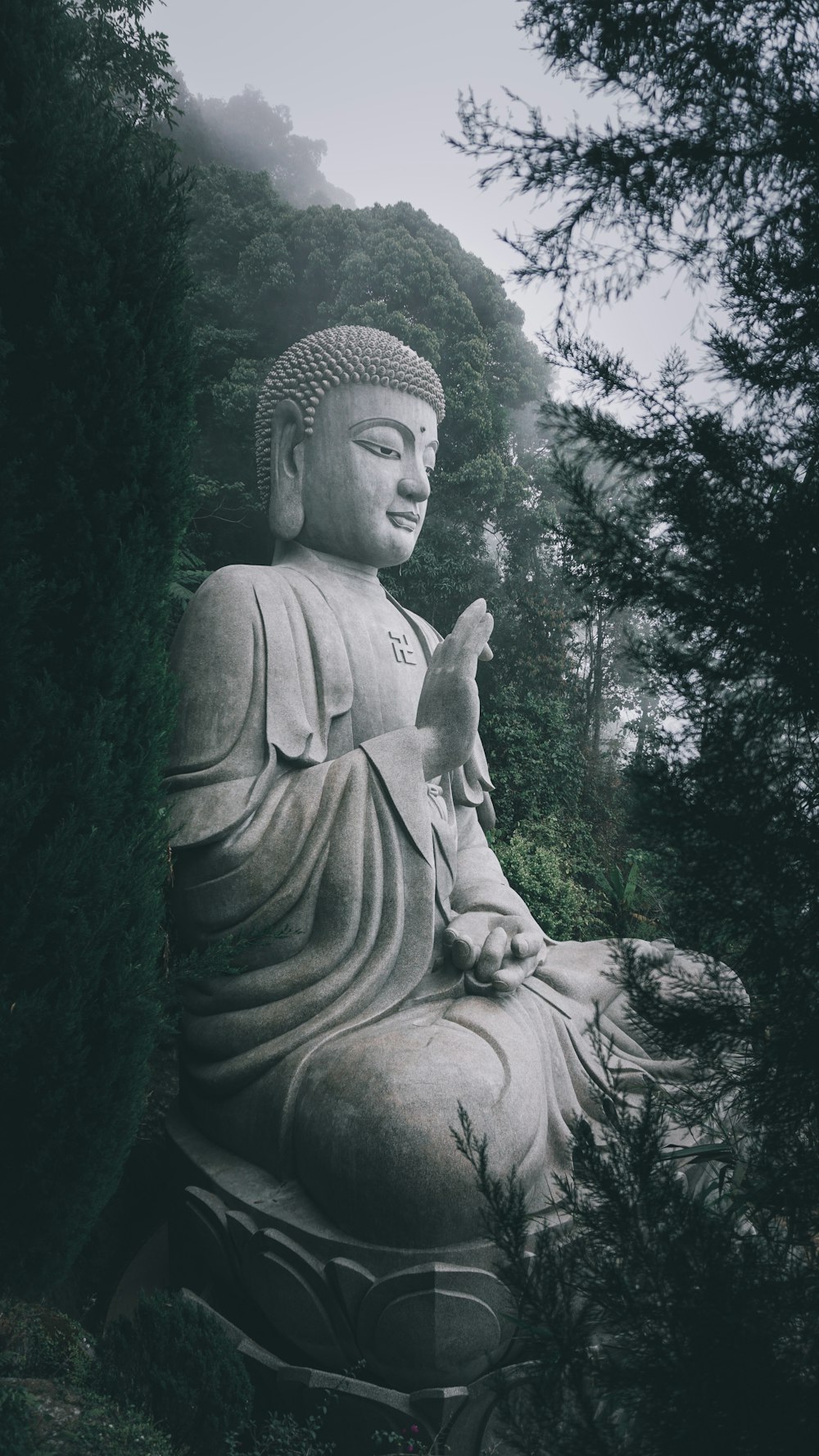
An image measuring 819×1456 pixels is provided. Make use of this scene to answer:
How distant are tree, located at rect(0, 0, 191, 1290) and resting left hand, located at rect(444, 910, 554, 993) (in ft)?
3.26

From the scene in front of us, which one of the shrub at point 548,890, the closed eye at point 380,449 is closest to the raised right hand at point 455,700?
the closed eye at point 380,449

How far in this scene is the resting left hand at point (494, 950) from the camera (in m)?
3.41

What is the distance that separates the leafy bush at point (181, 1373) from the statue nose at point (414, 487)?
306 cm

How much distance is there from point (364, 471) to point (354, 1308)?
3029 millimetres

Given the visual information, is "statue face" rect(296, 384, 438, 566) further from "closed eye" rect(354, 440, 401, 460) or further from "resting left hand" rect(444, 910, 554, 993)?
"resting left hand" rect(444, 910, 554, 993)

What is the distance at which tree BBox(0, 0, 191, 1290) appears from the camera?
2670 mm

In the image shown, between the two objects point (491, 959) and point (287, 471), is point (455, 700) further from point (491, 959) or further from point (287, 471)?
point (287, 471)

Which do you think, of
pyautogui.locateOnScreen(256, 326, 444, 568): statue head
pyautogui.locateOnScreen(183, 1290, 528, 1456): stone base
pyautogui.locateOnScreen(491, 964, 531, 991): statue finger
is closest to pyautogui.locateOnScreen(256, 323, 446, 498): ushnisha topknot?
pyautogui.locateOnScreen(256, 326, 444, 568): statue head

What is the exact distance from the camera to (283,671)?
151 inches

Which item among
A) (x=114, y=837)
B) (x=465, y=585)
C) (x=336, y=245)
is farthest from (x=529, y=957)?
(x=336, y=245)

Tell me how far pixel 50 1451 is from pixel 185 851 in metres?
1.75

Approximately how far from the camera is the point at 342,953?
3.35 meters

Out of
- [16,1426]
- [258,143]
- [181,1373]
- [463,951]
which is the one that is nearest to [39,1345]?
[181,1373]

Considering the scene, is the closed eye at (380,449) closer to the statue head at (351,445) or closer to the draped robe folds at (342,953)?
the statue head at (351,445)
